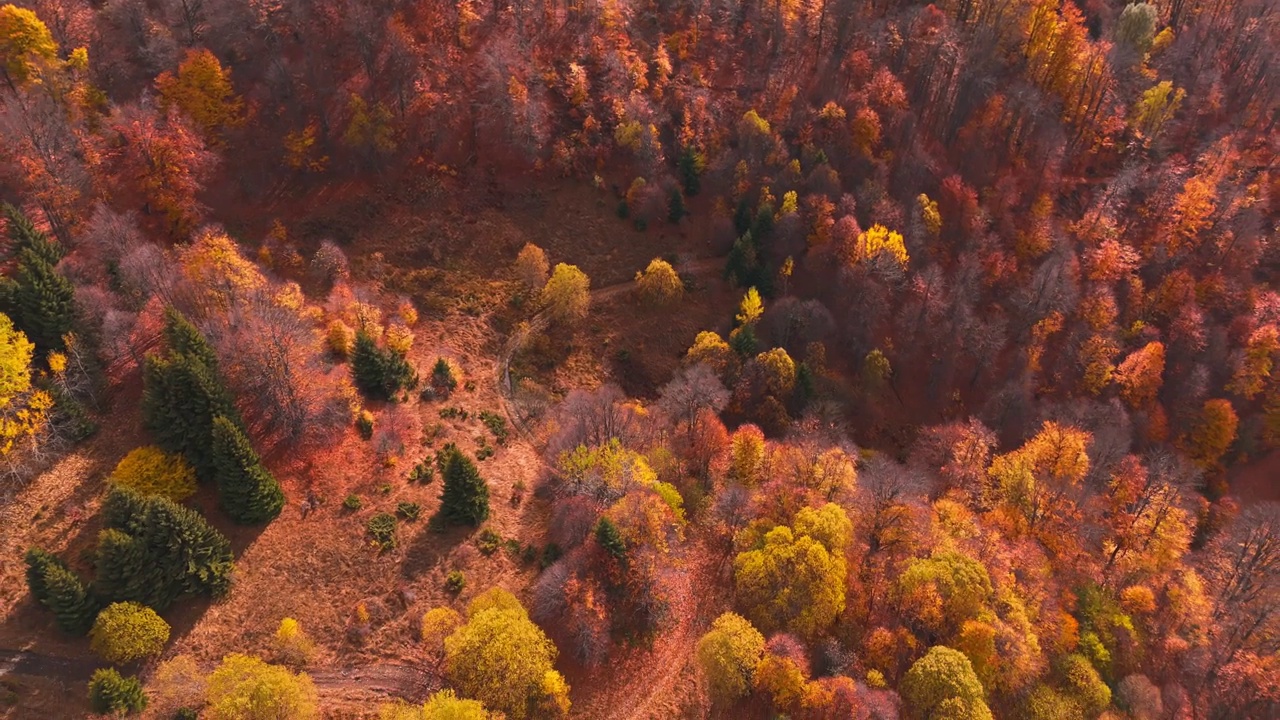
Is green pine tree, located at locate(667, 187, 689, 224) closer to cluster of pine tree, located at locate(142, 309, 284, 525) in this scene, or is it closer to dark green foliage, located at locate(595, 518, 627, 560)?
dark green foliage, located at locate(595, 518, 627, 560)

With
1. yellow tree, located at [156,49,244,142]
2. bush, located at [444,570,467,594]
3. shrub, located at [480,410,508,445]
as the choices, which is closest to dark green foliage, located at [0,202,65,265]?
yellow tree, located at [156,49,244,142]

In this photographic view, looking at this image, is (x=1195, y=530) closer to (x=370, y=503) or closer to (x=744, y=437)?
(x=744, y=437)

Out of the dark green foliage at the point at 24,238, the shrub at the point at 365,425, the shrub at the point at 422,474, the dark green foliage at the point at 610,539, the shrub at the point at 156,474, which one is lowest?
the shrub at the point at 422,474

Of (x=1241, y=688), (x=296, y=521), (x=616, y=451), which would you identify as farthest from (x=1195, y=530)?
(x=296, y=521)

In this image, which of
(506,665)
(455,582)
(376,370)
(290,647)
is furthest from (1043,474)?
(290,647)

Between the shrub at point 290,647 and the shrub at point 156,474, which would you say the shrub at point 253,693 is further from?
the shrub at point 156,474

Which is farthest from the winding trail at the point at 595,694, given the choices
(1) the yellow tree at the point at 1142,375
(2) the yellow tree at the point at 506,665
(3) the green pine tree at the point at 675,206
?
(1) the yellow tree at the point at 1142,375

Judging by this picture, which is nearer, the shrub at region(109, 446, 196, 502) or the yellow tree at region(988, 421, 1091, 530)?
the shrub at region(109, 446, 196, 502)
